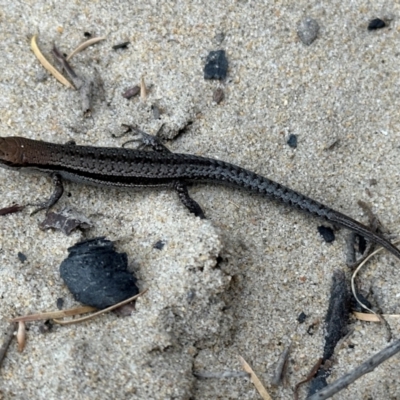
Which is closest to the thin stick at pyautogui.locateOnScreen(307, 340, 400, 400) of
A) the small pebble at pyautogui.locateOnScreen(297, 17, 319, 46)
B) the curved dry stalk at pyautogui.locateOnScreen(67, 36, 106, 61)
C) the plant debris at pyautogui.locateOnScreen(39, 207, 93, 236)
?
→ the plant debris at pyautogui.locateOnScreen(39, 207, 93, 236)

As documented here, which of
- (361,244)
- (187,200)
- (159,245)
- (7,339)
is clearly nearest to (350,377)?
(361,244)

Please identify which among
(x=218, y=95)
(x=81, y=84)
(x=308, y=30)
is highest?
(x=308, y=30)

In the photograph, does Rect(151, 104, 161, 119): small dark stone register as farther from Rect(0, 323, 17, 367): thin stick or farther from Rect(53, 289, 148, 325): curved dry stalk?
Rect(0, 323, 17, 367): thin stick

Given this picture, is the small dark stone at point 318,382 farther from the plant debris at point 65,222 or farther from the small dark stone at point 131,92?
the small dark stone at point 131,92

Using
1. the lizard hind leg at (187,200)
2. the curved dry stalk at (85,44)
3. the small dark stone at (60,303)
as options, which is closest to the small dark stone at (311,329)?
the lizard hind leg at (187,200)

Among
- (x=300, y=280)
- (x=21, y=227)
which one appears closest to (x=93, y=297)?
(x=21, y=227)

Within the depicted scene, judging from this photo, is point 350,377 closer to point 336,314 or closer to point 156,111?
point 336,314
